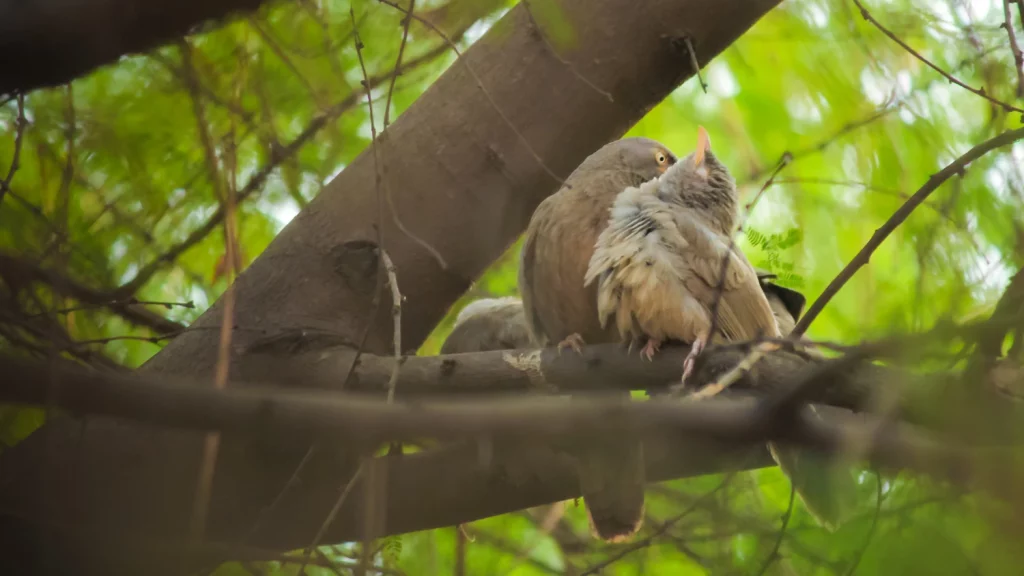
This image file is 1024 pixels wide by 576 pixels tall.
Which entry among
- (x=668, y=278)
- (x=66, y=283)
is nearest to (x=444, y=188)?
(x=668, y=278)

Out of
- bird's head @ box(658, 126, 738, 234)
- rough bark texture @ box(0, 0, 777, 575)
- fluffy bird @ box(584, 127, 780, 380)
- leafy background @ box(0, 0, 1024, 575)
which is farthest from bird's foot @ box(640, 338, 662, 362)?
bird's head @ box(658, 126, 738, 234)

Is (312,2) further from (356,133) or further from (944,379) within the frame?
(944,379)

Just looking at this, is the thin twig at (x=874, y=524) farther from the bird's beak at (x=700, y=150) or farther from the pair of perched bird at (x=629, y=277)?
the bird's beak at (x=700, y=150)

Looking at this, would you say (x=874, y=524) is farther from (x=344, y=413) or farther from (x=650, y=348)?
(x=650, y=348)

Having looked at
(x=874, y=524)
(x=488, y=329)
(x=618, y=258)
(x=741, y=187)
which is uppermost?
(x=741, y=187)

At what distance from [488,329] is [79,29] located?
9.69 ft

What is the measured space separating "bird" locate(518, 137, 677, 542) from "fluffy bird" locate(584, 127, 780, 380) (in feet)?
0.39

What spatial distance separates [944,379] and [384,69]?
2.52 m

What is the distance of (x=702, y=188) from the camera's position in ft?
13.4

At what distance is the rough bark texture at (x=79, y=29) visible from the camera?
1431mm

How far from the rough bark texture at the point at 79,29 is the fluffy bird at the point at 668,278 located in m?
1.93

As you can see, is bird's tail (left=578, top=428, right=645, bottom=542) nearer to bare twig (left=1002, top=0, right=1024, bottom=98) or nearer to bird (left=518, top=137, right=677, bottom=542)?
bird (left=518, top=137, right=677, bottom=542)

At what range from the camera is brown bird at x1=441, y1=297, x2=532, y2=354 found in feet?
13.8

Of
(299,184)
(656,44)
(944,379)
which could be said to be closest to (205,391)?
(944,379)
